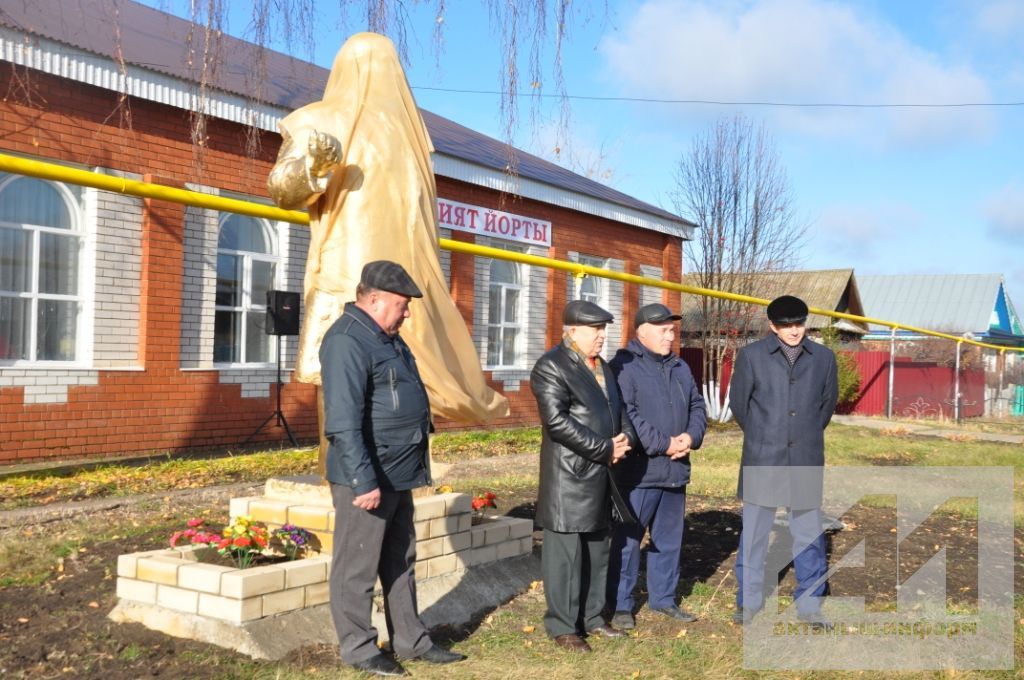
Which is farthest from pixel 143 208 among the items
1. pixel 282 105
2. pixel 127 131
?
pixel 282 105

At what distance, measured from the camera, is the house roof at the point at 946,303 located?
156ft

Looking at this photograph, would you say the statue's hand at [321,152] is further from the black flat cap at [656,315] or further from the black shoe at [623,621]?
the black shoe at [623,621]

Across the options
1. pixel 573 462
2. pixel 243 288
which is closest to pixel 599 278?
pixel 243 288

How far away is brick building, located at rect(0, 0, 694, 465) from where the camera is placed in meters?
9.81

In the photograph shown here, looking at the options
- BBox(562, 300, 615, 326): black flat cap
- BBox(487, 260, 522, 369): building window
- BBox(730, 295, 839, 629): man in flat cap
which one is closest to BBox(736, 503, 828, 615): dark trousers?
BBox(730, 295, 839, 629): man in flat cap

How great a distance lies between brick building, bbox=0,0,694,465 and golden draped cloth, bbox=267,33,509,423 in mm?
2432

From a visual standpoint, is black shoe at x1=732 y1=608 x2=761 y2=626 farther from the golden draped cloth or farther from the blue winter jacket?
the golden draped cloth

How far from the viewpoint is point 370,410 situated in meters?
4.13

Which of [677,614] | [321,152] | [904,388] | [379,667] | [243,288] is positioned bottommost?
[677,614]

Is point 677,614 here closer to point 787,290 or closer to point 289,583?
point 289,583

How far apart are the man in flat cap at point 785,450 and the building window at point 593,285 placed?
42.1 ft

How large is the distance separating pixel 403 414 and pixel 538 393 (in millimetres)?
886

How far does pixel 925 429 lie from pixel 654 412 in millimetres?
17564

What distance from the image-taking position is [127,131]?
10609 millimetres
